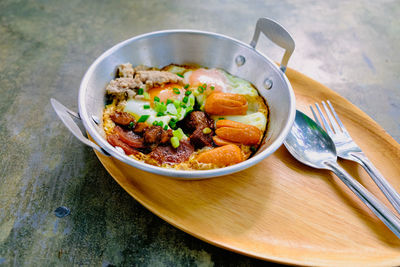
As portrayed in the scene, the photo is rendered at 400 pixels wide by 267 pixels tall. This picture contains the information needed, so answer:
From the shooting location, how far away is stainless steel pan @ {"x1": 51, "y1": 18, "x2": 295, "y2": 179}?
2.16 m

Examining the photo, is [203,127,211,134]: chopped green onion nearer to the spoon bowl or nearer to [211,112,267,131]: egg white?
[211,112,267,131]: egg white

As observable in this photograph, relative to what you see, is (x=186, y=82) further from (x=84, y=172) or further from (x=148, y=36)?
(x=84, y=172)

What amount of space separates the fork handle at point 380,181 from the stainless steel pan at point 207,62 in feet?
2.12

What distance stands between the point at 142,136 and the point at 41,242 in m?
1.01

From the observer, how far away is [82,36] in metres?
3.84

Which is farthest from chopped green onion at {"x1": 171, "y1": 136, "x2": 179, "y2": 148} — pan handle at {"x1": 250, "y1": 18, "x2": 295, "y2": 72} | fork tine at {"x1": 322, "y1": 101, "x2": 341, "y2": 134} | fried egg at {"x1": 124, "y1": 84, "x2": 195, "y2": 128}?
fork tine at {"x1": 322, "y1": 101, "x2": 341, "y2": 134}

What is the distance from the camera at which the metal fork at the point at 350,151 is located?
1989 millimetres

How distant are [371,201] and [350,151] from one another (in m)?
0.48

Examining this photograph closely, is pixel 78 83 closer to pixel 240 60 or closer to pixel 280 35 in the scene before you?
pixel 240 60

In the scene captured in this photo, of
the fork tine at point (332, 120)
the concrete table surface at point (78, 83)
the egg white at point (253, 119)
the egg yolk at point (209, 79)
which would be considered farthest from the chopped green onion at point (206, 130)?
the fork tine at point (332, 120)

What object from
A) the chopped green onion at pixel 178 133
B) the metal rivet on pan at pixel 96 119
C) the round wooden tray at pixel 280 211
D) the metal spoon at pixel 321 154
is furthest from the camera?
the chopped green onion at pixel 178 133

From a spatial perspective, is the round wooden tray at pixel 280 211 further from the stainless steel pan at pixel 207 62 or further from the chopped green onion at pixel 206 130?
the chopped green onion at pixel 206 130

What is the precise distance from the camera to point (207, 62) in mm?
2877

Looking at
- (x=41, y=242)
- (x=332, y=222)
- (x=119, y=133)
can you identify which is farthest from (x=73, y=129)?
(x=332, y=222)
